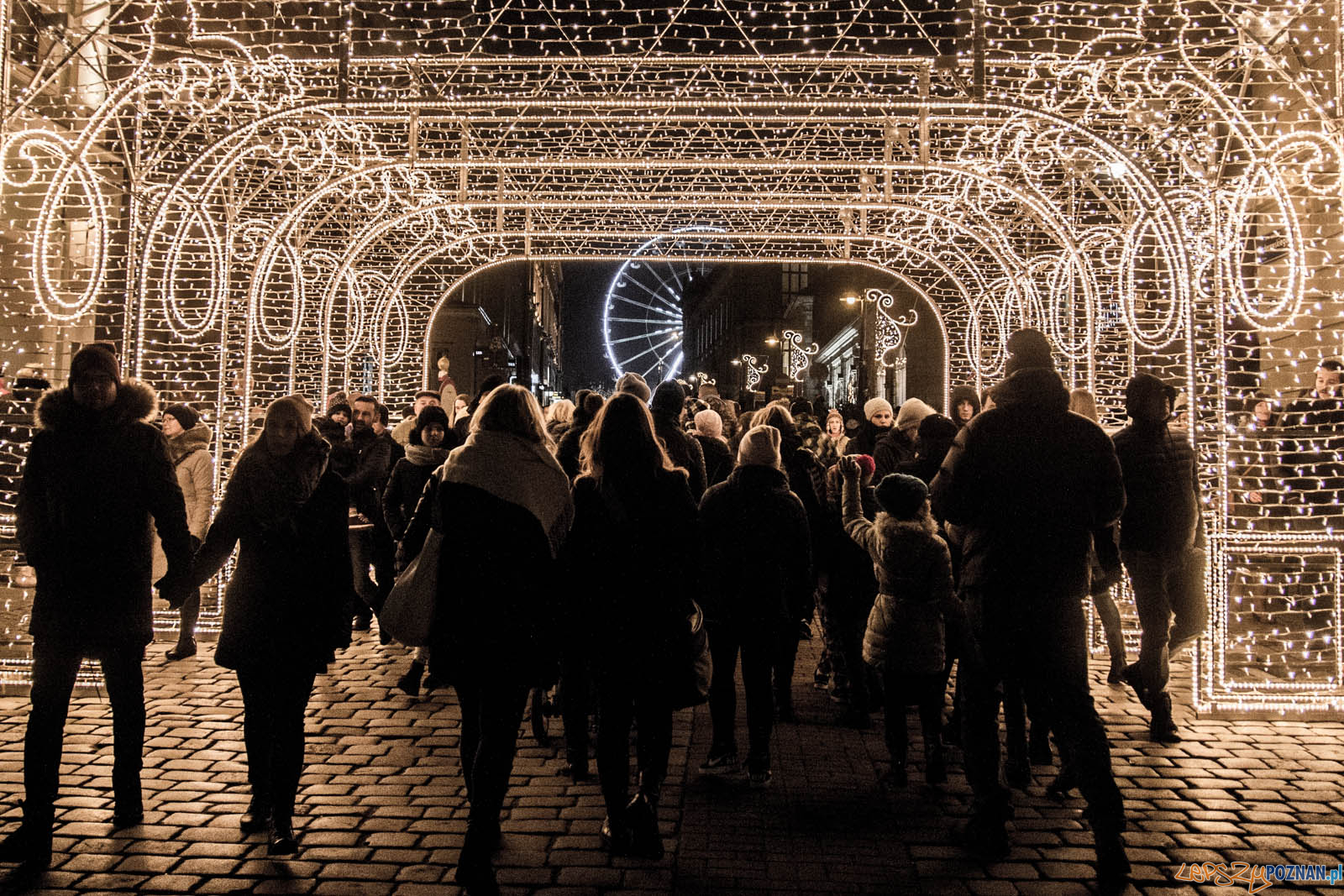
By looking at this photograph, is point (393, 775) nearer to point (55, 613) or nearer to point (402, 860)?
point (402, 860)

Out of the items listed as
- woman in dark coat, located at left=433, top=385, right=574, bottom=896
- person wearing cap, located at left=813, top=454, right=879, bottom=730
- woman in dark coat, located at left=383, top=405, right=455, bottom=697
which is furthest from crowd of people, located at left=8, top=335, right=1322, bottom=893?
woman in dark coat, located at left=383, top=405, right=455, bottom=697

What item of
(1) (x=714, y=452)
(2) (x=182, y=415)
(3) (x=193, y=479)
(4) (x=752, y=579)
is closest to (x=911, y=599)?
(4) (x=752, y=579)

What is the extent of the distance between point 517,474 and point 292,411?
4.01 ft

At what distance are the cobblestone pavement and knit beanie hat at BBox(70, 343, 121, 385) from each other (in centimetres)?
201

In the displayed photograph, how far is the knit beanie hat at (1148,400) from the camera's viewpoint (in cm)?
564

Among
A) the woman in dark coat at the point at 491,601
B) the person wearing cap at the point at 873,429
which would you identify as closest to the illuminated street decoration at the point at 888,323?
the person wearing cap at the point at 873,429

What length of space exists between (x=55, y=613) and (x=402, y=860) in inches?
72.1

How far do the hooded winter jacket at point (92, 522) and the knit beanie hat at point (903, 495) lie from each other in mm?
3343

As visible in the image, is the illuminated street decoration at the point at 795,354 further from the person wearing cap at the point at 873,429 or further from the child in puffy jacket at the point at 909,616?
the child in puffy jacket at the point at 909,616

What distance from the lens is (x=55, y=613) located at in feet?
13.3

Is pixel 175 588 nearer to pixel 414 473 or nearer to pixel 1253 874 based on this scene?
pixel 414 473

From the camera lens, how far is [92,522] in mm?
4117

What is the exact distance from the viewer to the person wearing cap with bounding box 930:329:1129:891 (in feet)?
12.4

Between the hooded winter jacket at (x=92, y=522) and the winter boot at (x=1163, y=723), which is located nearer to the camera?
the hooded winter jacket at (x=92, y=522)
